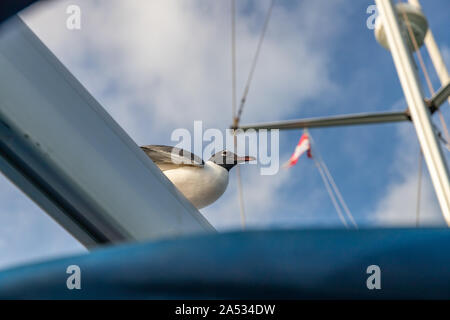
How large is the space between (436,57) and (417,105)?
7.73ft

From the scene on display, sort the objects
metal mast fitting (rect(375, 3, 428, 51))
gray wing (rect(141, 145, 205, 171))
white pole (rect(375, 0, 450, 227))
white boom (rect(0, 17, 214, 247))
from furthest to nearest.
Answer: metal mast fitting (rect(375, 3, 428, 51)) < white pole (rect(375, 0, 450, 227)) < gray wing (rect(141, 145, 205, 171)) < white boom (rect(0, 17, 214, 247))

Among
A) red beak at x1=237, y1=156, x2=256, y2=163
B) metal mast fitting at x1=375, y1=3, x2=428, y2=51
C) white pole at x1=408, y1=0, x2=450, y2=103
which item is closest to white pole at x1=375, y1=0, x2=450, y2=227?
metal mast fitting at x1=375, y1=3, x2=428, y2=51

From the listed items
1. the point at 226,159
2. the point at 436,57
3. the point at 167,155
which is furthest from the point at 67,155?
the point at 436,57

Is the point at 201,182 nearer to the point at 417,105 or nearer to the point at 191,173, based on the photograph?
the point at 191,173

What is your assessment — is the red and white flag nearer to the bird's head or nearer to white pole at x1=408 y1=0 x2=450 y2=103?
white pole at x1=408 y1=0 x2=450 y2=103

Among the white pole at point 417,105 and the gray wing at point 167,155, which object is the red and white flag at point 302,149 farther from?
the gray wing at point 167,155

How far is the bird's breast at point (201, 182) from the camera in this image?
4.09 feet

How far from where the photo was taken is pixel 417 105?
4.89 meters

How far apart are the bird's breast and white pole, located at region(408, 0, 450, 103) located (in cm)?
575

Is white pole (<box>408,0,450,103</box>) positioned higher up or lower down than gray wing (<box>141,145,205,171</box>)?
higher up

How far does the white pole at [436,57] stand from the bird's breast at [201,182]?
575 centimetres

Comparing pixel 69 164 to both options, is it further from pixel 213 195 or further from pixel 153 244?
pixel 213 195

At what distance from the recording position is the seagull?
3.97 feet

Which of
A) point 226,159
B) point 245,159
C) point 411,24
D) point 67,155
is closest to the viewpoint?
point 67,155
